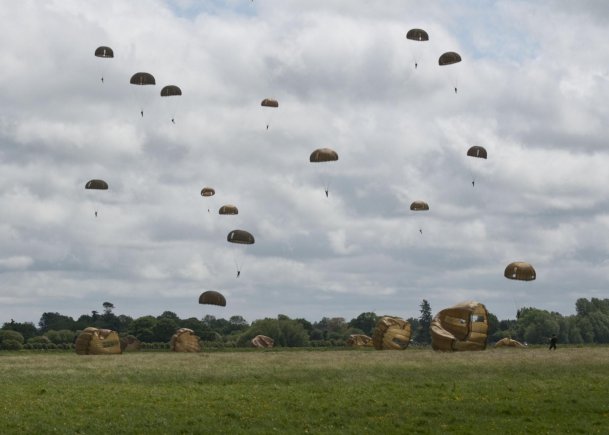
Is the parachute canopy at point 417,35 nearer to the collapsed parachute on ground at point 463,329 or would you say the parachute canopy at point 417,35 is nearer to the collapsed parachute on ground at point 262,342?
the collapsed parachute on ground at point 463,329

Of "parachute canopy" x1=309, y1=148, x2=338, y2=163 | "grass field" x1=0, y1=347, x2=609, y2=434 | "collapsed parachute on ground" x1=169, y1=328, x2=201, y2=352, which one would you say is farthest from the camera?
"collapsed parachute on ground" x1=169, y1=328, x2=201, y2=352

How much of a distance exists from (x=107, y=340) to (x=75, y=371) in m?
26.8

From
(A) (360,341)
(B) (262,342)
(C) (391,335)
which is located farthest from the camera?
(B) (262,342)

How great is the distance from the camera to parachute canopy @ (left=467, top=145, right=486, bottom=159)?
67.2m

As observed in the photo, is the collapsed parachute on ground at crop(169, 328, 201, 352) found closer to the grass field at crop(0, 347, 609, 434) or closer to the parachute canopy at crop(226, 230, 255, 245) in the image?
the parachute canopy at crop(226, 230, 255, 245)

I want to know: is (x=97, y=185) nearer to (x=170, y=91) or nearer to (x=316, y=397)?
(x=170, y=91)

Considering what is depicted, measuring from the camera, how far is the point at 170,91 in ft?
221

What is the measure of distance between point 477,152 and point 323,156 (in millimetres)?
12628

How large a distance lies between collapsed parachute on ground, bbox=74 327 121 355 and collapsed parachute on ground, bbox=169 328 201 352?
23.4ft

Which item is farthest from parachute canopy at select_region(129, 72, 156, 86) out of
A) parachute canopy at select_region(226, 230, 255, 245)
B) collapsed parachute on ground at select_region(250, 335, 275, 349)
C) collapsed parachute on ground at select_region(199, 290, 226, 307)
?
collapsed parachute on ground at select_region(250, 335, 275, 349)

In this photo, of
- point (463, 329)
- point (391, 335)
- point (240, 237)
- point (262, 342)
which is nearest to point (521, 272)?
point (463, 329)

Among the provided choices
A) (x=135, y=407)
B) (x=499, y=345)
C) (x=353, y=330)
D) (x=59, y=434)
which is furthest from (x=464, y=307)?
(x=353, y=330)

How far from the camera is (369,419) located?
3347 cm

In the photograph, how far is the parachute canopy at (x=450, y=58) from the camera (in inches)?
2616
